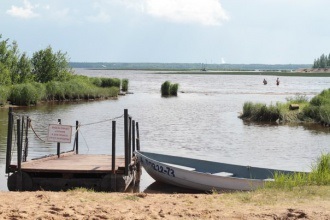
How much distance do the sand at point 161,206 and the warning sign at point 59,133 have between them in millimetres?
5509

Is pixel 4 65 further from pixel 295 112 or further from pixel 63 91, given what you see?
pixel 295 112

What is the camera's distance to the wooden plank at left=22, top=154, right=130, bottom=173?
18359 millimetres

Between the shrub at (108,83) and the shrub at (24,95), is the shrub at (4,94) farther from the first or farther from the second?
the shrub at (108,83)

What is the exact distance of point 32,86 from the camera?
65.8 meters

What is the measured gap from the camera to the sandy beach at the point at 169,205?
11.5 m

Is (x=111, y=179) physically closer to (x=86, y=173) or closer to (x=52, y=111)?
(x=86, y=173)

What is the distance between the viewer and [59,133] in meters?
19.9

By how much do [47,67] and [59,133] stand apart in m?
63.0

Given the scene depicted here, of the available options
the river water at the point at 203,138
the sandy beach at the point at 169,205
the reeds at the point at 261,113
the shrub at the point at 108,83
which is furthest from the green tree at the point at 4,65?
the sandy beach at the point at 169,205

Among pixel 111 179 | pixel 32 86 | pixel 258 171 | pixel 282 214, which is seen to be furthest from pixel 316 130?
pixel 32 86

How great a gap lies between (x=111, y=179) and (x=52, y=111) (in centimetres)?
3813

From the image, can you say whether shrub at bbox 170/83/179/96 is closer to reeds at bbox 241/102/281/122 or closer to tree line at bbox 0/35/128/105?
tree line at bbox 0/35/128/105

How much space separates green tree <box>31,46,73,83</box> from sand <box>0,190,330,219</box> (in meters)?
68.2

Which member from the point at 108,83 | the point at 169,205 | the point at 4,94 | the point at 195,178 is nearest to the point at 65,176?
the point at 195,178
